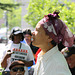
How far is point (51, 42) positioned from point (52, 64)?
257mm

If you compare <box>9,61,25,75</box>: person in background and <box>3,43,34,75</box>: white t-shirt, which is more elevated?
<box>3,43,34,75</box>: white t-shirt

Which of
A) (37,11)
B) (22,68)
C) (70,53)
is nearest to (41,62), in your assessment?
(70,53)

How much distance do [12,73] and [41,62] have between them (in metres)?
1.57

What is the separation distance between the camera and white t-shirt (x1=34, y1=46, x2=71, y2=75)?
4.89 ft

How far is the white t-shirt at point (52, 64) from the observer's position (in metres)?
1.49

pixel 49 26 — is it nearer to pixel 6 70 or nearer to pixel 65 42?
pixel 65 42

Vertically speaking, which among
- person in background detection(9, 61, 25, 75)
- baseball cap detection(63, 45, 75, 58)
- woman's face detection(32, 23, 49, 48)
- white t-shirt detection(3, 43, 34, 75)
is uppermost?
woman's face detection(32, 23, 49, 48)

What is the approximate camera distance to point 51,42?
1693 millimetres

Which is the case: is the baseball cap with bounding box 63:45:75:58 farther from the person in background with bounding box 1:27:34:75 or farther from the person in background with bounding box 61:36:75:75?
the person in background with bounding box 1:27:34:75

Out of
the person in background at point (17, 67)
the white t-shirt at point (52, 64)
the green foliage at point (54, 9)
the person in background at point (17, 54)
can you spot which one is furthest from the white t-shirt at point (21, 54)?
the green foliage at point (54, 9)

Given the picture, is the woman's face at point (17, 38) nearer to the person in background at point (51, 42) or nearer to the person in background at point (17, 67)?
the person in background at point (17, 67)

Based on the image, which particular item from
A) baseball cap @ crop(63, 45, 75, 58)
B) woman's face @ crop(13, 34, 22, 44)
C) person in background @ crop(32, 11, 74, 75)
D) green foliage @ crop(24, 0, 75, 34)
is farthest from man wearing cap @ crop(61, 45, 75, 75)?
green foliage @ crop(24, 0, 75, 34)

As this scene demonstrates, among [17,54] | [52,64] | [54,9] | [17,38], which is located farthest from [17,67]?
[54,9]

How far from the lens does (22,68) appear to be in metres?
3.12
